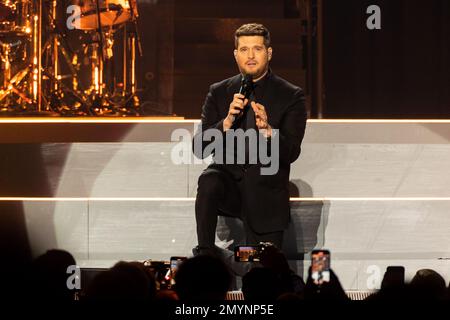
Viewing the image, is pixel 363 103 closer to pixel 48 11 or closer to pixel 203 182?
pixel 48 11

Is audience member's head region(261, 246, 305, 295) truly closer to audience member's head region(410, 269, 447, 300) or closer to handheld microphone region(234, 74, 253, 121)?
audience member's head region(410, 269, 447, 300)

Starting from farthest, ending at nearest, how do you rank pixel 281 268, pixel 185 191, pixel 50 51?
pixel 50 51, pixel 185 191, pixel 281 268

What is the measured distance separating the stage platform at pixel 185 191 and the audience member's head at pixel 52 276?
2.60 m

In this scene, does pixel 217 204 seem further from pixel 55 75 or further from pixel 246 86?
pixel 55 75

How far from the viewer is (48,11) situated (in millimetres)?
7977

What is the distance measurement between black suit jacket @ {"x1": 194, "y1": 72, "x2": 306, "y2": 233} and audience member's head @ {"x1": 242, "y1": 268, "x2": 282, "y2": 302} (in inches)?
65.2

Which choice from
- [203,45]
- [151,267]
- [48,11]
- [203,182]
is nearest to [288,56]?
[203,45]

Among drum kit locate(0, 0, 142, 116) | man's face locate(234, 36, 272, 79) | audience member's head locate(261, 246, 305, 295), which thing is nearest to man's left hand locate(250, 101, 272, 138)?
man's face locate(234, 36, 272, 79)

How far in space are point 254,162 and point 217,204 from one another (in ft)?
0.94

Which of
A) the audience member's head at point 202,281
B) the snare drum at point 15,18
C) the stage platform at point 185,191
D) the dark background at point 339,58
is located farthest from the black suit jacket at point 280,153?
the dark background at point 339,58

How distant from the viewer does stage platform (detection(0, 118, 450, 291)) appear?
608 cm

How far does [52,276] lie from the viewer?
3.18 meters

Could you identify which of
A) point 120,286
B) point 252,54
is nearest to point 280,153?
Answer: point 252,54

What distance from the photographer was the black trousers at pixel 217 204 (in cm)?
518
